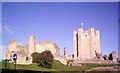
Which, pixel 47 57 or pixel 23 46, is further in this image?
pixel 23 46

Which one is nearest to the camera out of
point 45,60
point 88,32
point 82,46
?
point 45,60

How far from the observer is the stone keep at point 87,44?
59625 millimetres

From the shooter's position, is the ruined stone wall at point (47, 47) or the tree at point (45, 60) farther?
the ruined stone wall at point (47, 47)

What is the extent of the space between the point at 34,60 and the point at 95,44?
59.7 ft

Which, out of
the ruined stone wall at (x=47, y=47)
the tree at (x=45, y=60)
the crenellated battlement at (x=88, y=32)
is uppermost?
the crenellated battlement at (x=88, y=32)

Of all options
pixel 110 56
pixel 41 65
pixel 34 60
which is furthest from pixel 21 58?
pixel 110 56

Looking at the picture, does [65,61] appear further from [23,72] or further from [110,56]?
[23,72]

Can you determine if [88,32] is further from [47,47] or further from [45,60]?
[45,60]

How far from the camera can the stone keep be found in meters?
59.6

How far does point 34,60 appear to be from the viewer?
45.3 metres

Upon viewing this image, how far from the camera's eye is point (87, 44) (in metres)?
60.6

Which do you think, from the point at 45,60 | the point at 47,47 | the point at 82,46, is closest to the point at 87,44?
the point at 82,46

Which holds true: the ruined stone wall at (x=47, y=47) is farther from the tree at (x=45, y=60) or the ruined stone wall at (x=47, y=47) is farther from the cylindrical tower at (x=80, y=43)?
the tree at (x=45, y=60)

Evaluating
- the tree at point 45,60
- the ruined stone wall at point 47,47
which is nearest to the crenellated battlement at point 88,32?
the ruined stone wall at point 47,47
